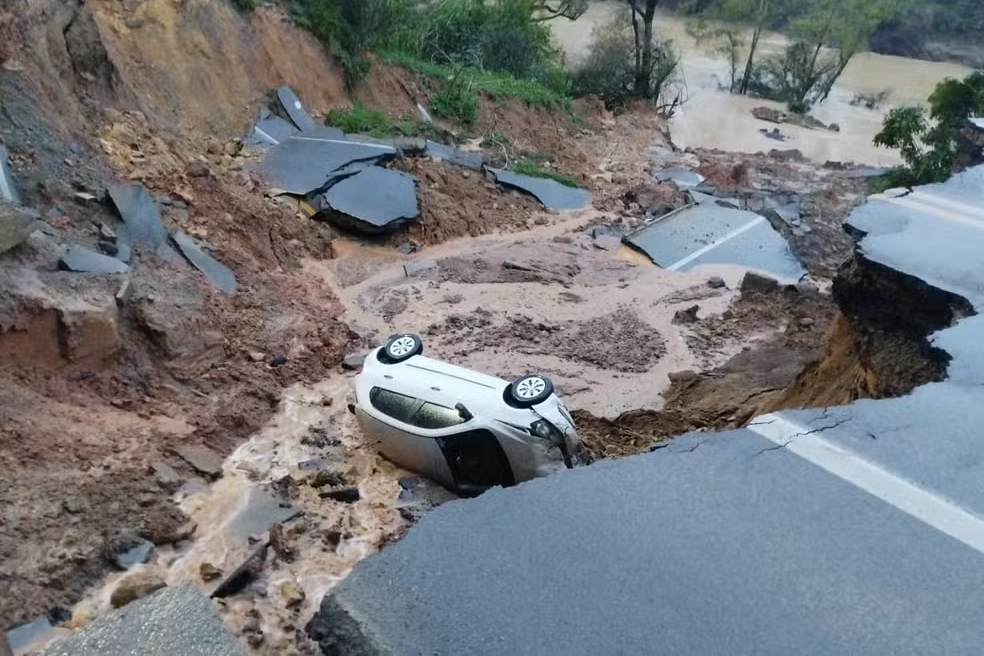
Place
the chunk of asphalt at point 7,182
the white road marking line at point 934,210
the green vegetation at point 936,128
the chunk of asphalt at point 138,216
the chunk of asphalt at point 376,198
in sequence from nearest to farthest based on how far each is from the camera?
the white road marking line at point 934,210
the chunk of asphalt at point 7,182
the chunk of asphalt at point 138,216
the chunk of asphalt at point 376,198
the green vegetation at point 936,128

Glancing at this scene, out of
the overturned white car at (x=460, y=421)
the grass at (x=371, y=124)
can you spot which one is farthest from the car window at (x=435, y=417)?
the grass at (x=371, y=124)

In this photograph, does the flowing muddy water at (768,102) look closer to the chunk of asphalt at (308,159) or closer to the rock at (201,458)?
the chunk of asphalt at (308,159)

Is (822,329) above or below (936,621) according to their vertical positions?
below

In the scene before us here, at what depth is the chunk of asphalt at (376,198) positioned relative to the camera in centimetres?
1209

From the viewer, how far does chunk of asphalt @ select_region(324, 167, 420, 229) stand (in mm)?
12086

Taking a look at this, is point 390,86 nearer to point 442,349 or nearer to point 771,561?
point 442,349

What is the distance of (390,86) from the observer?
16953 millimetres

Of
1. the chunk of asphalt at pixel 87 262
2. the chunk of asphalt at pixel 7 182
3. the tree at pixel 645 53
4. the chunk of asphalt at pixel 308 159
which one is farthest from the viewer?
the tree at pixel 645 53

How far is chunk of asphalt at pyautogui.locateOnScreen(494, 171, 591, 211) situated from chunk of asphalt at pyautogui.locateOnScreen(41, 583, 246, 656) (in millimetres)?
11306

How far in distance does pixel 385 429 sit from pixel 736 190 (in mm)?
11364

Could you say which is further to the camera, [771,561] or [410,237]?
[410,237]

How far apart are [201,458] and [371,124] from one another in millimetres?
9076

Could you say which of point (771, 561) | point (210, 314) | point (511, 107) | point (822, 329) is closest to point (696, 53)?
point (511, 107)

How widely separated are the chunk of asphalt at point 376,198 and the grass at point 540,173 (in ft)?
9.10
